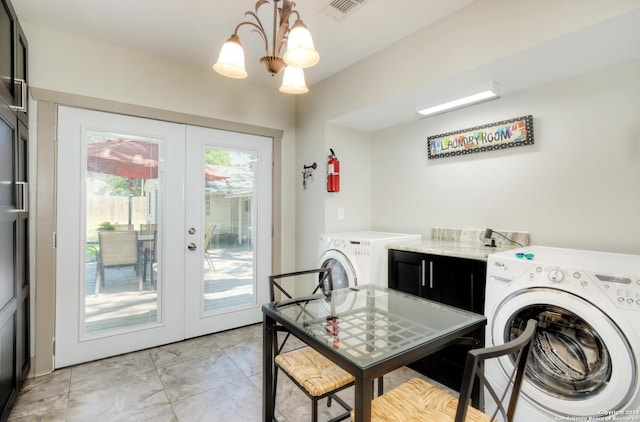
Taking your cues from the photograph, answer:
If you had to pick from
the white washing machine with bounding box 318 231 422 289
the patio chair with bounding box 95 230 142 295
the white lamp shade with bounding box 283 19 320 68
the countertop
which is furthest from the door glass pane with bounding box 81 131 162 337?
the countertop

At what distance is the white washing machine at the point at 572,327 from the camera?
1.36 meters

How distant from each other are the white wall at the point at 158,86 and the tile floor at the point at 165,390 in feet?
4.66

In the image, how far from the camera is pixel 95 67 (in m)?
2.62

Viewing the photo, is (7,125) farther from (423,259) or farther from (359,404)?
(423,259)

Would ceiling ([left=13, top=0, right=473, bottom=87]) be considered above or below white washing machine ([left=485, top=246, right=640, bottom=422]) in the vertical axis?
above

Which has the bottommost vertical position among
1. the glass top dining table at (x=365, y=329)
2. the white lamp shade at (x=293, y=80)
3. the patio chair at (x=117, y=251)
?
the glass top dining table at (x=365, y=329)

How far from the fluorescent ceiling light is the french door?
1768 mm

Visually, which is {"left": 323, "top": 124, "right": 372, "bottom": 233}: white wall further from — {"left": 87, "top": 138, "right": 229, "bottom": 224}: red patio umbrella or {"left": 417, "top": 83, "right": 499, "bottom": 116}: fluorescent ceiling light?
{"left": 87, "top": 138, "right": 229, "bottom": 224}: red patio umbrella

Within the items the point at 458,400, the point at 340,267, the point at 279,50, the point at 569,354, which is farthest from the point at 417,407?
the point at 279,50

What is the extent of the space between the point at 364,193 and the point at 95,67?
2761 mm

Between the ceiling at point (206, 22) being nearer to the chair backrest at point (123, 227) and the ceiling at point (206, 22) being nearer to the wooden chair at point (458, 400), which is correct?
the chair backrest at point (123, 227)

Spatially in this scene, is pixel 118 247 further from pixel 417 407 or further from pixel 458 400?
pixel 458 400

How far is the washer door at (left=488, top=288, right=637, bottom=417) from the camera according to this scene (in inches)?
53.8

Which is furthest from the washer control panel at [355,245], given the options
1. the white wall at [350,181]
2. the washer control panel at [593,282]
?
the washer control panel at [593,282]
